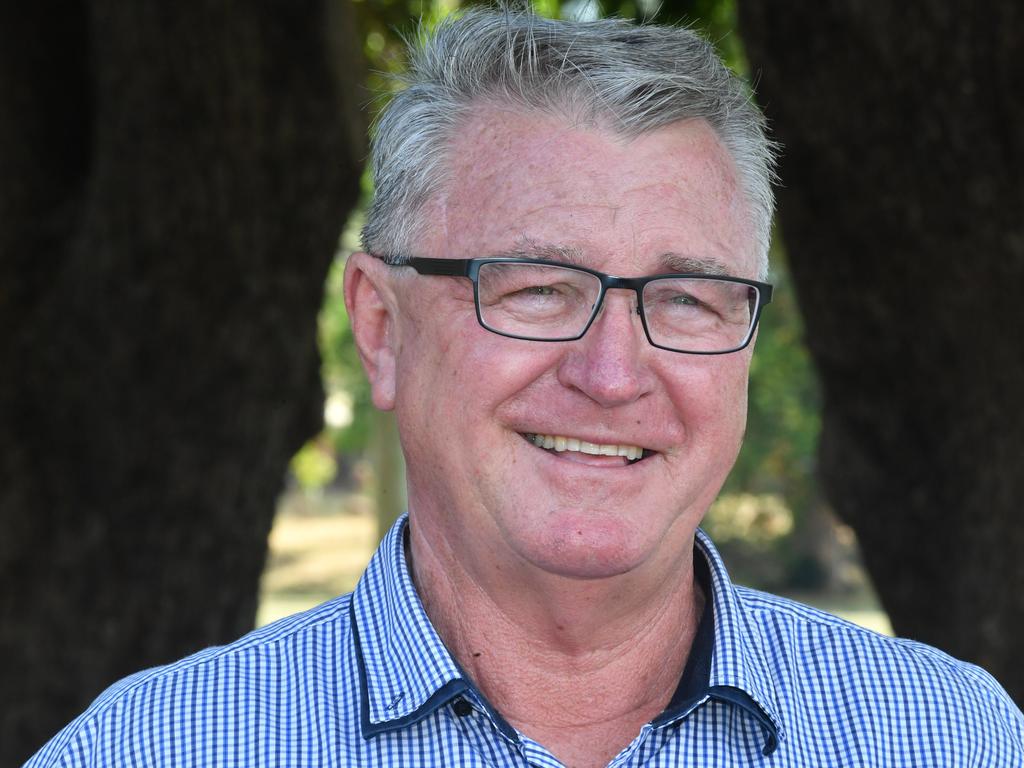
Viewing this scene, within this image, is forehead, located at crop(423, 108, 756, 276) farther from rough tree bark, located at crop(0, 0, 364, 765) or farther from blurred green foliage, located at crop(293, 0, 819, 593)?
blurred green foliage, located at crop(293, 0, 819, 593)

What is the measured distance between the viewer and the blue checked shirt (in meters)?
2.02

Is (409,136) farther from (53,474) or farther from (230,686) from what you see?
(53,474)

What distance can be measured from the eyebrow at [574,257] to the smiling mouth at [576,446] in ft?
0.87

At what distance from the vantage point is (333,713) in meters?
2.08

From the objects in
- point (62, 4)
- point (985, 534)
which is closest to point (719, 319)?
point (985, 534)

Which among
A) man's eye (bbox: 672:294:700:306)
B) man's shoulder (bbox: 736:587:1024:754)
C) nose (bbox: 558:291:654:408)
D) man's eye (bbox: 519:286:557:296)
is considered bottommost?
man's shoulder (bbox: 736:587:1024:754)

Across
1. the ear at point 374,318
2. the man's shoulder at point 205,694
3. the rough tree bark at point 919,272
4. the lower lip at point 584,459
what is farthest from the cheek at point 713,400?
the rough tree bark at point 919,272

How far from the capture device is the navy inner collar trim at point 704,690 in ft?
6.75

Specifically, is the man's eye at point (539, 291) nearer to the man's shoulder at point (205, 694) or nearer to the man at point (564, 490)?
the man at point (564, 490)

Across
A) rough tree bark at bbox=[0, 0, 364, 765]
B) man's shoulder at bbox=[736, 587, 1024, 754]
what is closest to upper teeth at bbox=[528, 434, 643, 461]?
man's shoulder at bbox=[736, 587, 1024, 754]

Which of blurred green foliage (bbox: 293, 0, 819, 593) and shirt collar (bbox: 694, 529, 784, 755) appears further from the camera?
blurred green foliage (bbox: 293, 0, 819, 593)

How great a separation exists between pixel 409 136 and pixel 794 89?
1.96m

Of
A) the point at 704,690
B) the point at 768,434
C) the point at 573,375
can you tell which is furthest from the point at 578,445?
the point at 768,434

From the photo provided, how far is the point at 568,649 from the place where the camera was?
2135mm
